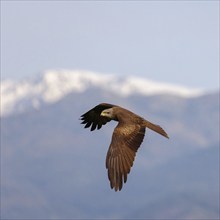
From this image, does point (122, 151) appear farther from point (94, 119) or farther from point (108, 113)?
point (94, 119)

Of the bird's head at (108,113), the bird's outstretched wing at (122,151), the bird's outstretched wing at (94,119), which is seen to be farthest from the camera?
the bird's outstretched wing at (94,119)

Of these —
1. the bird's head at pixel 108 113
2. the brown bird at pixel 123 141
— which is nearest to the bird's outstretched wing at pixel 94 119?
the brown bird at pixel 123 141

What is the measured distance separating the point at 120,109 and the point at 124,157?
4.04 metres

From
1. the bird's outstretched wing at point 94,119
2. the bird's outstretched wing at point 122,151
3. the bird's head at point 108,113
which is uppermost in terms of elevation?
the bird's outstretched wing at point 94,119

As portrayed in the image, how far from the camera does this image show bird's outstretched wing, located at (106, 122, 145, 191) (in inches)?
1105

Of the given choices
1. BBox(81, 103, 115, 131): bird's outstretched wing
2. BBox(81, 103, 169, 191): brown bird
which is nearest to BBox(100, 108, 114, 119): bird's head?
BBox(81, 103, 169, 191): brown bird

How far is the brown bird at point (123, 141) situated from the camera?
2828 cm

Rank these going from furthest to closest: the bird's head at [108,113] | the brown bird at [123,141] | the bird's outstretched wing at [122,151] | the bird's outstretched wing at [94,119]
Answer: the bird's outstretched wing at [94,119]
the bird's head at [108,113]
the brown bird at [123,141]
the bird's outstretched wing at [122,151]

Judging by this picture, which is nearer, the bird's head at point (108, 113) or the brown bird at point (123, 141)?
the brown bird at point (123, 141)

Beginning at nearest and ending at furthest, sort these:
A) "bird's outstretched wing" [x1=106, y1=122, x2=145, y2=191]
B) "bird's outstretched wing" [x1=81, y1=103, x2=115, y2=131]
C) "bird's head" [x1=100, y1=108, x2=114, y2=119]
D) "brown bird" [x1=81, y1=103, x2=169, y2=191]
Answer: "bird's outstretched wing" [x1=106, y1=122, x2=145, y2=191], "brown bird" [x1=81, y1=103, x2=169, y2=191], "bird's head" [x1=100, y1=108, x2=114, y2=119], "bird's outstretched wing" [x1=81, y1=103, x2=115, y2=131]

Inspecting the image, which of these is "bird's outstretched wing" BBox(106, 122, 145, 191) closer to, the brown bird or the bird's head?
the brown bird

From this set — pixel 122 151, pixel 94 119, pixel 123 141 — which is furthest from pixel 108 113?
pixel 122 151

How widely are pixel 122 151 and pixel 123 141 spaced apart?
2.62 ft

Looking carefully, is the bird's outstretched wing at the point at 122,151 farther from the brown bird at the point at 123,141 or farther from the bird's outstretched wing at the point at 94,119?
the bird's outstretched wing at the point at 94,119
